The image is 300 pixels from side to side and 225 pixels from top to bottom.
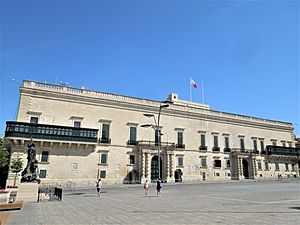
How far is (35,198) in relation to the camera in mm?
15922

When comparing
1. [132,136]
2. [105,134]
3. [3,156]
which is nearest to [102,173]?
[105,134]

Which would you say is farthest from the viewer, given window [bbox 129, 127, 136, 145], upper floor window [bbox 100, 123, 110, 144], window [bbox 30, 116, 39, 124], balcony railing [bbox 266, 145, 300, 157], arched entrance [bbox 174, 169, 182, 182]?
balcony railing [bbox 266, 145, 300, 157]

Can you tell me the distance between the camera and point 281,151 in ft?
176

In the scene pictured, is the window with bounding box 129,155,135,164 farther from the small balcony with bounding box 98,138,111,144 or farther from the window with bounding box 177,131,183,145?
the window with bounding box 177,131,183,145

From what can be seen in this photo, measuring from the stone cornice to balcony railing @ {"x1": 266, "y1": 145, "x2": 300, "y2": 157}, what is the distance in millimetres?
5020

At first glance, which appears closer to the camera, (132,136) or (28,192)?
(28,192)

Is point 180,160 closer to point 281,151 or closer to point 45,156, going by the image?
point 45,156

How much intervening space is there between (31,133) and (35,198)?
1616 centimetres

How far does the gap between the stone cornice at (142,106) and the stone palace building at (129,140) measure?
12 centimetres

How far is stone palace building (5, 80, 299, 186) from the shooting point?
3159 cm

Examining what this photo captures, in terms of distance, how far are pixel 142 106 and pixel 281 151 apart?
35223 mm

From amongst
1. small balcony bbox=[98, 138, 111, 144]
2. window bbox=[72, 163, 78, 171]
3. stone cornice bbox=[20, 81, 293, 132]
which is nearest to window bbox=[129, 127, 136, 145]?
stone cornice bbox=[20, 81, 293, 132]

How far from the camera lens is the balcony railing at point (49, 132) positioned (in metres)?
29.4

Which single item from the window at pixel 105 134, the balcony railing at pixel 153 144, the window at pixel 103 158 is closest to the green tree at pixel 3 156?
the window at pixel 103 158
